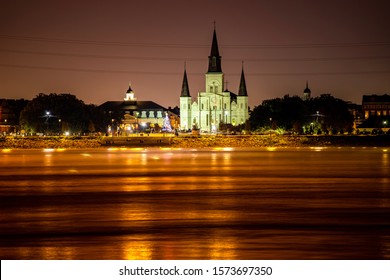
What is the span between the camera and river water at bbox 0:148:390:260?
13875 millimetres

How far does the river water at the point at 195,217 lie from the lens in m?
13.9

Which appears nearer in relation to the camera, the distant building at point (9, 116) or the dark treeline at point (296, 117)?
the dark treeline at point (296, 117)

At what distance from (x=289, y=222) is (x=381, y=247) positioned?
11.8ft

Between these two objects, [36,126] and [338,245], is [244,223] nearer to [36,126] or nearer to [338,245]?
[338,245]

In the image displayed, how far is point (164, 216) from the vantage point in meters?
18.6

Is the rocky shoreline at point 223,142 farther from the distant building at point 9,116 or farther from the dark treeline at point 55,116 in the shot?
the distant building at point 9,116

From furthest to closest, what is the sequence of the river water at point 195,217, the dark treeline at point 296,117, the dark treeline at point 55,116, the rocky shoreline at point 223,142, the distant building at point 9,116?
the distant building at point 9,116 → the dark treeline at point 296,117 → the dark treeline at point 55,116 → the rocky shoreline at point 223,142 → the river water at point 195,217

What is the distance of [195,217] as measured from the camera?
60.3 feet

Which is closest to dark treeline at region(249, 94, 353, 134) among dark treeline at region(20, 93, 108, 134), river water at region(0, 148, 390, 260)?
dark treeline at region(20, 93, 108, 134)

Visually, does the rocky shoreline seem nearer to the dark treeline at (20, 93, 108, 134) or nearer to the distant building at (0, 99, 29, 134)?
the dark treeline at (20, 93, 108, 134)

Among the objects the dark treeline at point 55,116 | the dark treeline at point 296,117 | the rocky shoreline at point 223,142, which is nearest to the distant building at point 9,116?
the dark treeline at point 55,116

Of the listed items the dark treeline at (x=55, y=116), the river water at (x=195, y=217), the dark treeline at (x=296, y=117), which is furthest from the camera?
the dark treeline at (x=296, y=117)

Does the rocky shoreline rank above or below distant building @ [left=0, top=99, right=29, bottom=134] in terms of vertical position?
below

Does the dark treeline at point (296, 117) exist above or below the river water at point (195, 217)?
above
